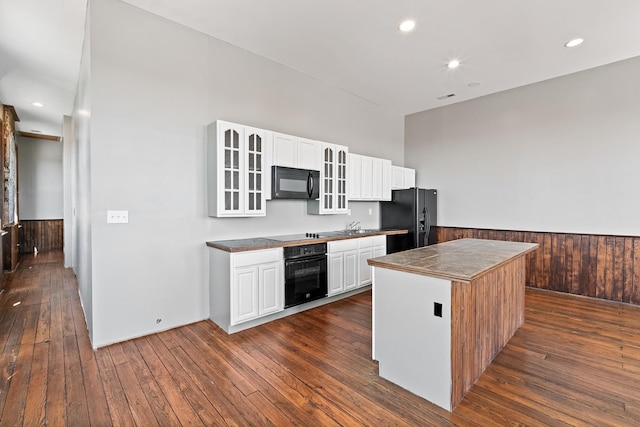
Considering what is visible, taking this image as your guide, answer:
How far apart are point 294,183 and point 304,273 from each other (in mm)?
1144

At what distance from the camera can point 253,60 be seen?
3.77 m

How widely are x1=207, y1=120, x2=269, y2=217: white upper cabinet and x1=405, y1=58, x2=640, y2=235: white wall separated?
3743 millimetres

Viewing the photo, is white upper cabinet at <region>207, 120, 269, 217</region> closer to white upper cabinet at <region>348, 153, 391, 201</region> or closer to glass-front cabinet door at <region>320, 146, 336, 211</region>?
glass-front cabinet door at <region>320, 146, 336, 211</region>

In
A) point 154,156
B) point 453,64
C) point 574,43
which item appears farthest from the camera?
point 453,64

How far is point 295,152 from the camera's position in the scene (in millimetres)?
3883

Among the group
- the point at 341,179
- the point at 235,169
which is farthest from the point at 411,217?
the point at 235,169

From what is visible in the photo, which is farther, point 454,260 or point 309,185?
point 309,185

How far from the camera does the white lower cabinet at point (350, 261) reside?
392 cm

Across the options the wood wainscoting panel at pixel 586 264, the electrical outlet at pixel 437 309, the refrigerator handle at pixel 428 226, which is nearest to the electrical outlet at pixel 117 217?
the electrical outlet at pixel 437 309

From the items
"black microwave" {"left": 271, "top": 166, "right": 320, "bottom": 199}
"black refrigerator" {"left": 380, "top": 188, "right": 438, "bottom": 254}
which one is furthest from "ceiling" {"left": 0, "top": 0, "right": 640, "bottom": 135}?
"black refrigerator" {"left": 380, "top": 188, "right": 438, "bottom": 254}

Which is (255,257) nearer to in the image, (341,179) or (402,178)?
(341,179)

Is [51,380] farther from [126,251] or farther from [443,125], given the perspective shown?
[443,125]

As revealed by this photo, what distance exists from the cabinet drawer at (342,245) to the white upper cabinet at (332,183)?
1.68ft

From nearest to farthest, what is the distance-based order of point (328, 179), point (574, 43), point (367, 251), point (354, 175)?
point (574, 43) → point (328, 179) → point (367, 251) → point (354, 175)
